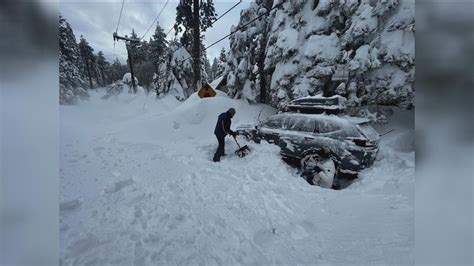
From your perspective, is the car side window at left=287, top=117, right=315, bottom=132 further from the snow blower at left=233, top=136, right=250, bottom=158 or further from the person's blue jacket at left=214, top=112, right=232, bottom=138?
the person's blue jacket at left=214, top=112, right=232, bottom=138

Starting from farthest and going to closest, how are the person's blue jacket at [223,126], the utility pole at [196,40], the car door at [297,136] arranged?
1. the utility pole at [196,40]
2. the person's blue jacket at [223,126]
3. the car door at [297,136]

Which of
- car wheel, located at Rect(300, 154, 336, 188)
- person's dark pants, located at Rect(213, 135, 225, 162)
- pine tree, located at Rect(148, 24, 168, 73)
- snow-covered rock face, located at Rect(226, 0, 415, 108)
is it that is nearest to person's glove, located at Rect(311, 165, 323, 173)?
car wheel, located at Rect(300, 154, 336, 188)

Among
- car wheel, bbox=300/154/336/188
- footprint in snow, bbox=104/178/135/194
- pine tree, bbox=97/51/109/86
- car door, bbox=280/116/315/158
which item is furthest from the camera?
pine tree, bbox=97/51/109/86

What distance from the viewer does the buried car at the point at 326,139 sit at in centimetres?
447

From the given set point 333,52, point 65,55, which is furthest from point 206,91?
point 65,55

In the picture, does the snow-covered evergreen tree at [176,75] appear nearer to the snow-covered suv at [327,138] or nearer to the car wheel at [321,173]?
the snow-covered suv at [327,138]

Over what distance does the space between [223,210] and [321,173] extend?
2.56 meters

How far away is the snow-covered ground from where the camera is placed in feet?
7.25

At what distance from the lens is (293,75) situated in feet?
27.0

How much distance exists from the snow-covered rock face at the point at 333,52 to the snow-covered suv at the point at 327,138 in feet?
7.69

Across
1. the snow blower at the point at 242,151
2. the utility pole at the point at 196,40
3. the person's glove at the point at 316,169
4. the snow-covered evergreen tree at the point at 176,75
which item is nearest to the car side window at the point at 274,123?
the snow blower at the point at 242,151

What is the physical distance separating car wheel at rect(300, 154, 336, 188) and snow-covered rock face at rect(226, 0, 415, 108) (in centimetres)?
312
